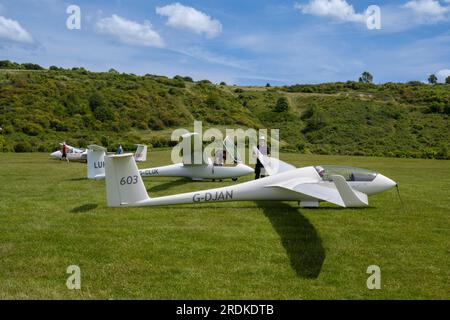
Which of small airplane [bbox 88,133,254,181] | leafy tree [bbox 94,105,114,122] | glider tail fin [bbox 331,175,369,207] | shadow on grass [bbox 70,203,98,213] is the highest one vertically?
leafy tree [bbox 94,105,114,122]

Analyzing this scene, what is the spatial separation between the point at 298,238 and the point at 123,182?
4.35 meters

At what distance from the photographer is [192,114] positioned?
69562 millimetres

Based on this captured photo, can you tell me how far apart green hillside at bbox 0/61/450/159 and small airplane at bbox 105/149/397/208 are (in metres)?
36.3

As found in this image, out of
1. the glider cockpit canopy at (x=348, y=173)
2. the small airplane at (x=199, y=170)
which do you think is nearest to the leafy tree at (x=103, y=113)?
the small airplane at (x=199, y=170)

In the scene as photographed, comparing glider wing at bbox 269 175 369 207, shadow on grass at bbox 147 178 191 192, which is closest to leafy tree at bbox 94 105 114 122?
shadow on grass at bbox 147 178 191 192

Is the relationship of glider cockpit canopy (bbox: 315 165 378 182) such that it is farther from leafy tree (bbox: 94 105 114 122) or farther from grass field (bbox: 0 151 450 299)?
leafy tree (bbox: 94 105 114 122)

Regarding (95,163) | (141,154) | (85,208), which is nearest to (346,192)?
(85,208)

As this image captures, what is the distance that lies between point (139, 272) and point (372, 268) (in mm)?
3762

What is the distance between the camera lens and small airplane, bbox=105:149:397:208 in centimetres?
936

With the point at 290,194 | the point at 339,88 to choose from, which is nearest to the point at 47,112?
the point at 290,194

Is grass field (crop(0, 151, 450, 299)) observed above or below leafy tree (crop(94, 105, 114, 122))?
below

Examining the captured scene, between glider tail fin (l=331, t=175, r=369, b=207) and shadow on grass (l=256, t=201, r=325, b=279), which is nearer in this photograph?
shadow on grass (l=256, t=201, r=325, b=279)

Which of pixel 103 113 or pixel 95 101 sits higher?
pixel 95 101

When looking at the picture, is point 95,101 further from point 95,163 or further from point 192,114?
point 95,163
